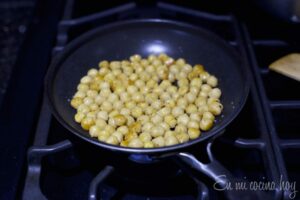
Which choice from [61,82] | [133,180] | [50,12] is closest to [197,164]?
[133,180]

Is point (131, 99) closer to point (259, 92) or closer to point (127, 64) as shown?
point (127, 64)

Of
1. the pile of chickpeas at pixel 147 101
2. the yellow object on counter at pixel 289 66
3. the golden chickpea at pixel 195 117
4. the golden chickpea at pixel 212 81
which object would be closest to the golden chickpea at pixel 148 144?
the pile of chickpeas at pixel 147 101

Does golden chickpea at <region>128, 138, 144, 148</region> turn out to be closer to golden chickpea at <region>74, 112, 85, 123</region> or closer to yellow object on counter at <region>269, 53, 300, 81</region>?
golden chickpea at <region>74, 112, 85, 123</region>

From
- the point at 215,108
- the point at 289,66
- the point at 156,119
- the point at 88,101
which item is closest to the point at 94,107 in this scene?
the point at 88,101

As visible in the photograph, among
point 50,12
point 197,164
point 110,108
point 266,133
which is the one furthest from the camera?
point 50,12

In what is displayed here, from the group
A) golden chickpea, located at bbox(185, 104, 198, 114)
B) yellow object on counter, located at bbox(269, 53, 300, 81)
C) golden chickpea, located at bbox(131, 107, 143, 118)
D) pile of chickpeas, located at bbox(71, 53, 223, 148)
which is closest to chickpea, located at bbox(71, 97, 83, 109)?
pile of chickpeas, located at bbox(71, 53, 223, 148)

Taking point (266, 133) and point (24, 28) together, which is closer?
point (266, 133)

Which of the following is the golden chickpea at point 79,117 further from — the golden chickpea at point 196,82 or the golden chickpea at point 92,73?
the golden chickpea at point 196,82
